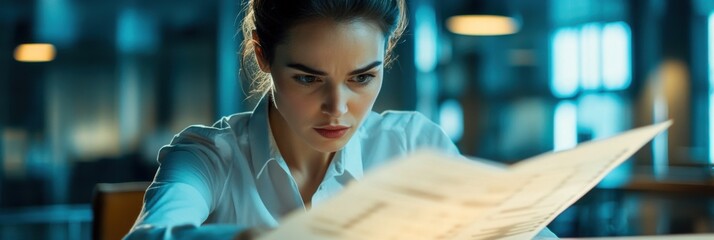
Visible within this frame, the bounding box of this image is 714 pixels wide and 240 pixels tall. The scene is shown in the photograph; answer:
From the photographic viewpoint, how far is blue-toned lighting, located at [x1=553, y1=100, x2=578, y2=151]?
29.5ft

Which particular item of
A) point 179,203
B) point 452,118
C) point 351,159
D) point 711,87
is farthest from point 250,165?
point 452,118

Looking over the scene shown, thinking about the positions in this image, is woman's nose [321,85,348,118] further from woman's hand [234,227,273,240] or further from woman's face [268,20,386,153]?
woman's hand [234,227,273,240]

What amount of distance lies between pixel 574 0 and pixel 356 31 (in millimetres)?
8195

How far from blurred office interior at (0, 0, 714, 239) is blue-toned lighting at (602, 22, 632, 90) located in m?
0.01

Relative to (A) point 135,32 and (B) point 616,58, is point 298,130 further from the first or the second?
(B) point 616,58

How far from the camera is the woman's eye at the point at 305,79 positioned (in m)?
1.14

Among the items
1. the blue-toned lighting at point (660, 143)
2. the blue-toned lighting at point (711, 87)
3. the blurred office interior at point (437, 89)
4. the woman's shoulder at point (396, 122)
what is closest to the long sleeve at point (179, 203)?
the woman's shoulder at point (396, 122)

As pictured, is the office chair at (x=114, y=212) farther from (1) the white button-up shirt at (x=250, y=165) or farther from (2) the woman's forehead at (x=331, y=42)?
(2) the woman's forehead at (x=331, y=42)

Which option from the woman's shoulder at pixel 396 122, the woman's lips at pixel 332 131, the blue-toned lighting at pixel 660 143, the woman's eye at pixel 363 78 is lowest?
the blue-toned lighting at pixel 660 143

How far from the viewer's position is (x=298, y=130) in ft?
3.87

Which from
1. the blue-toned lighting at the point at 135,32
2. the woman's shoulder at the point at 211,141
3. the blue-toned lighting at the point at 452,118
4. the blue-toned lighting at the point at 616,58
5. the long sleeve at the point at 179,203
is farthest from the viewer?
the blue-toned lighting at the point at 452,118

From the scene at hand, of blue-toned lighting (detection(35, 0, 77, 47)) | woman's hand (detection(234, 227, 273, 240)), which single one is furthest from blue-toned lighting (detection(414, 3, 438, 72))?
woman's hand (detection(234, 227, 273, 240))

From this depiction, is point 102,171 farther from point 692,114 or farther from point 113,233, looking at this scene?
point 113,233

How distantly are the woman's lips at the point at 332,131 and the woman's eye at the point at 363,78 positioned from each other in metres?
0.06
